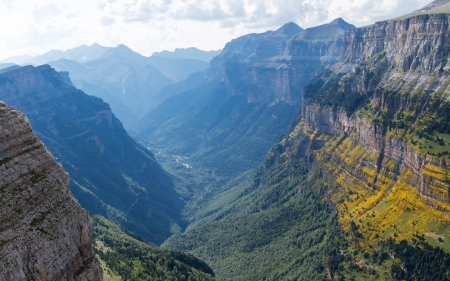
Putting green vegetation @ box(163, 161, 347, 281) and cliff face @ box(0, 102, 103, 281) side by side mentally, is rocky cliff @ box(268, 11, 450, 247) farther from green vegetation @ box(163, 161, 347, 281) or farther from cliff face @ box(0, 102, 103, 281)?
cliff face @ box(0, 102, 103, 281)

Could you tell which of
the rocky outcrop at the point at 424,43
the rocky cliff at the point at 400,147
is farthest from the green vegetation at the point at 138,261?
the rocky outcrop at the point at 424,43

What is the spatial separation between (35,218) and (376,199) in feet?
394

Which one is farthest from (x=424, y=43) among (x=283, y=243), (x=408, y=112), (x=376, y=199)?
(x=283, y=243)

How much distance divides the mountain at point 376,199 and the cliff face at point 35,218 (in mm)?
89874

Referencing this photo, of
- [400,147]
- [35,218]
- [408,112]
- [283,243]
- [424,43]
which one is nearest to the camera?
[35,218]

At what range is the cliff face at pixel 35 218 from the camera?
43250 millimetres

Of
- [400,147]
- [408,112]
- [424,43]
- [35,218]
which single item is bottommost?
[400,147]

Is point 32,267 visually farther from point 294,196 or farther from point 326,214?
point 294,196

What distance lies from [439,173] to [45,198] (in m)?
106

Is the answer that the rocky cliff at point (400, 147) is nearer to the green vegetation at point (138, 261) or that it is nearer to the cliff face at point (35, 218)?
the green vegetation at point (138, 261)

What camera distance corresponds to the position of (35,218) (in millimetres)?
46406

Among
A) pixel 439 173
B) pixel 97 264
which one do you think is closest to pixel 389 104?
pixel 439 173

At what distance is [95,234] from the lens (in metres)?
127

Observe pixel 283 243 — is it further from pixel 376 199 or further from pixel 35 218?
pixel 35 218
